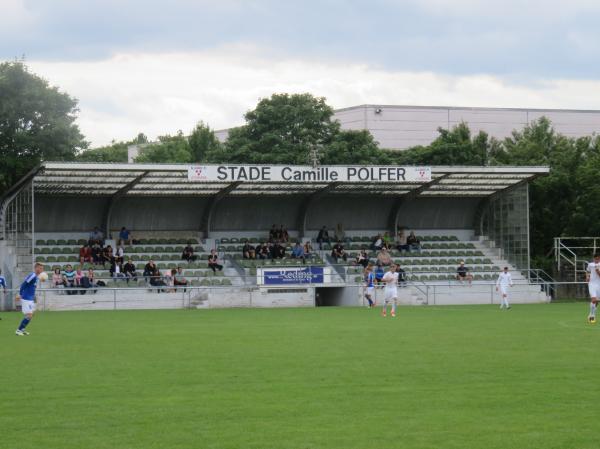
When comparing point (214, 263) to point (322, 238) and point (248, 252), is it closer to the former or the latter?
point (248, 252)

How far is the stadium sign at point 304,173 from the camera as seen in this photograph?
46.1 m

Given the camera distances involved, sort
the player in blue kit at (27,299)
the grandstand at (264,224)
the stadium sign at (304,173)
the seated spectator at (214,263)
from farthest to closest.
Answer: the seated spectator at (214,263) → the stadium sign at (304,173) → the grandstand at (264,224) → the player in blue kit at (27,299)

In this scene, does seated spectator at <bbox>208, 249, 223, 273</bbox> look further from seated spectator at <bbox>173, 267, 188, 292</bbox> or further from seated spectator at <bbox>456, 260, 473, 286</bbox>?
seated spectator at <bbox>456, 260, 473, 286</bbox>

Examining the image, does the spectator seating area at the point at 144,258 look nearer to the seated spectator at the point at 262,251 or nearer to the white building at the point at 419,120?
the seated spectator at the point at 262,251

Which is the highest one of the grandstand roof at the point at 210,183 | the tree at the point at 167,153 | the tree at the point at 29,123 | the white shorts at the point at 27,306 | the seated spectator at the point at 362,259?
the tree at the point at 167,153

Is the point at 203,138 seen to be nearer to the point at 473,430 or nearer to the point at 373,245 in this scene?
the point at 373,245

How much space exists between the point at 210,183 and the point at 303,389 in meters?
34.9

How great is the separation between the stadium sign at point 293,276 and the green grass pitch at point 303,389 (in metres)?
19.9

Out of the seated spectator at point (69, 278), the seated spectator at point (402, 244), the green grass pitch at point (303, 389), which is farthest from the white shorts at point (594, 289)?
the seated spectator at point (402, 244)

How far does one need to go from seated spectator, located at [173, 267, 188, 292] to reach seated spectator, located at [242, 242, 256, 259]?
461 centimetres

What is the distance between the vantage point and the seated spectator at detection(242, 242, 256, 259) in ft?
163

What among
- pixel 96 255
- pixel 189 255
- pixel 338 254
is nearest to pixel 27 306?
pixel 96 255

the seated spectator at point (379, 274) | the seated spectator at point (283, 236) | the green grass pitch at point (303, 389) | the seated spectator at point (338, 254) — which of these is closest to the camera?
the green grass pitch at point (303, 389)

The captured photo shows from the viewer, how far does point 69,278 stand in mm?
43469
